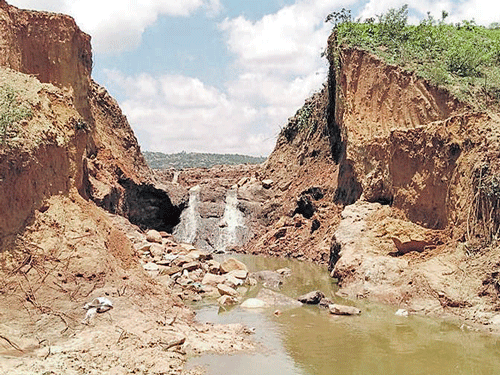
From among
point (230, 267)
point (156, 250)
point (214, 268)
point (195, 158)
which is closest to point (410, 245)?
point (230, 267)

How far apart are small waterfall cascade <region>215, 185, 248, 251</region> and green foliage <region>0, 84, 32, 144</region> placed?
19.5m

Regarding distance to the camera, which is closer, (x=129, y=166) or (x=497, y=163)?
(x=497, y=163)

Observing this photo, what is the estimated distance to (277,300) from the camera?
15320 millimetres

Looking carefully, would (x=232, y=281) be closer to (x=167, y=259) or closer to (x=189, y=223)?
(x=167, y=259)

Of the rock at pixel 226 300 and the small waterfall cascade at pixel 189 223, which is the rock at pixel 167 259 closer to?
the rock at pixel 226 300

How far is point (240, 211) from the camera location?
32625 millimetres

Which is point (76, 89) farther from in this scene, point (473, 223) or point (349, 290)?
point (473, 223)

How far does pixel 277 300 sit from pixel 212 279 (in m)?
2.97

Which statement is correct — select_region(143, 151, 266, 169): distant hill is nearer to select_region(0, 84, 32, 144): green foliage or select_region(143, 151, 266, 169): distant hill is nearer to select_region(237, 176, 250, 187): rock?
select_region(237, 176, 250, 187): rock

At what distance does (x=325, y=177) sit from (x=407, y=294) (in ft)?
48.9

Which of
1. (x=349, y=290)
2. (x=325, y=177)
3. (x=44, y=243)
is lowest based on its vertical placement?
(x=349, y=290)

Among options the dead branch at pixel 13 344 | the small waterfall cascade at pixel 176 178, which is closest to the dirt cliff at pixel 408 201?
the dead branch at pixel 13 344

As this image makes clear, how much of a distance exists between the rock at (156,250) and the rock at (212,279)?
3201mm

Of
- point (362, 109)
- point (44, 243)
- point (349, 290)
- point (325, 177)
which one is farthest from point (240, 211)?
point (44, 243)
